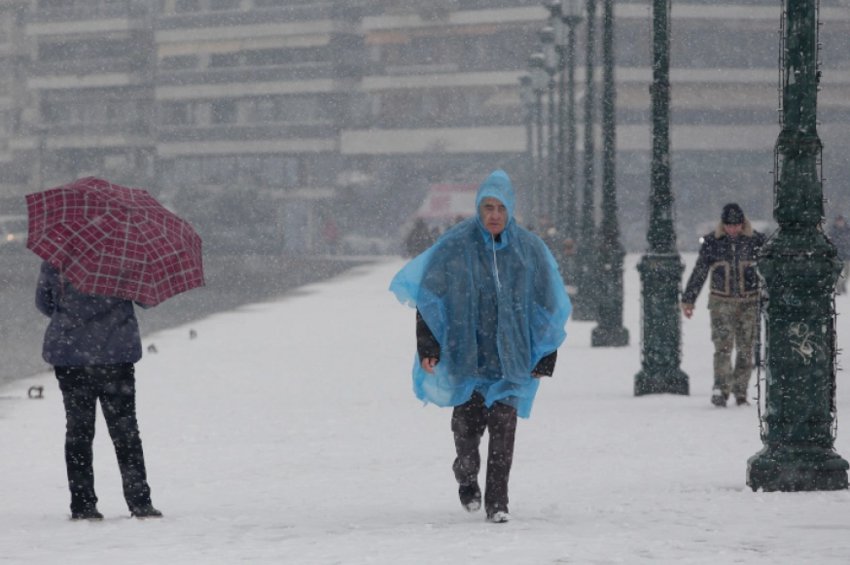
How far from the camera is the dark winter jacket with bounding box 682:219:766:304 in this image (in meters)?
13.1

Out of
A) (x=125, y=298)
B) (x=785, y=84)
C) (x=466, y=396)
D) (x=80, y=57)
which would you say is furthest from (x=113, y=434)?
(x=80, y=57)

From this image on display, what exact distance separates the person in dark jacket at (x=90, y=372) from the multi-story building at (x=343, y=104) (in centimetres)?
7180

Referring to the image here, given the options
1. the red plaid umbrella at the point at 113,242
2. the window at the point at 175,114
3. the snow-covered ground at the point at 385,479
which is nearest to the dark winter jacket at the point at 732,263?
the snow-covered ground at the point at 385,479

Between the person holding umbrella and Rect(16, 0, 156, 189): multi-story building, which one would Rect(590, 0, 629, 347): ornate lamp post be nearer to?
the person holding umbrella

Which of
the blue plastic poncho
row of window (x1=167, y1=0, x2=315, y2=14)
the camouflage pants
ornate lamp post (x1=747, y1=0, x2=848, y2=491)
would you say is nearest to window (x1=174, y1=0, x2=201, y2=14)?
row of window (x1=167, y1=0, x2=315, y2=14)

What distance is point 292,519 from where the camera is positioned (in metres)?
8.03

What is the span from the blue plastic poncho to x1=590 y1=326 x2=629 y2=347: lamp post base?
13478 millimetres

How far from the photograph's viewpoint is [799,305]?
8594 millimetres

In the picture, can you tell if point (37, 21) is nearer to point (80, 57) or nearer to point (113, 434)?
point (80, 57)

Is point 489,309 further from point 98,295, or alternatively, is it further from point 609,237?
point 609,237

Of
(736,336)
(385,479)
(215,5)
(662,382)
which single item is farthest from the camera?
(215,5)

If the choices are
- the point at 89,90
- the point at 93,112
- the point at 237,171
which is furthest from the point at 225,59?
the point at 93,112

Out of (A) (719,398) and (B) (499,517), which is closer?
(B) (499,517)

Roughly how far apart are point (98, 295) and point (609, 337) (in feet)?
45.6
